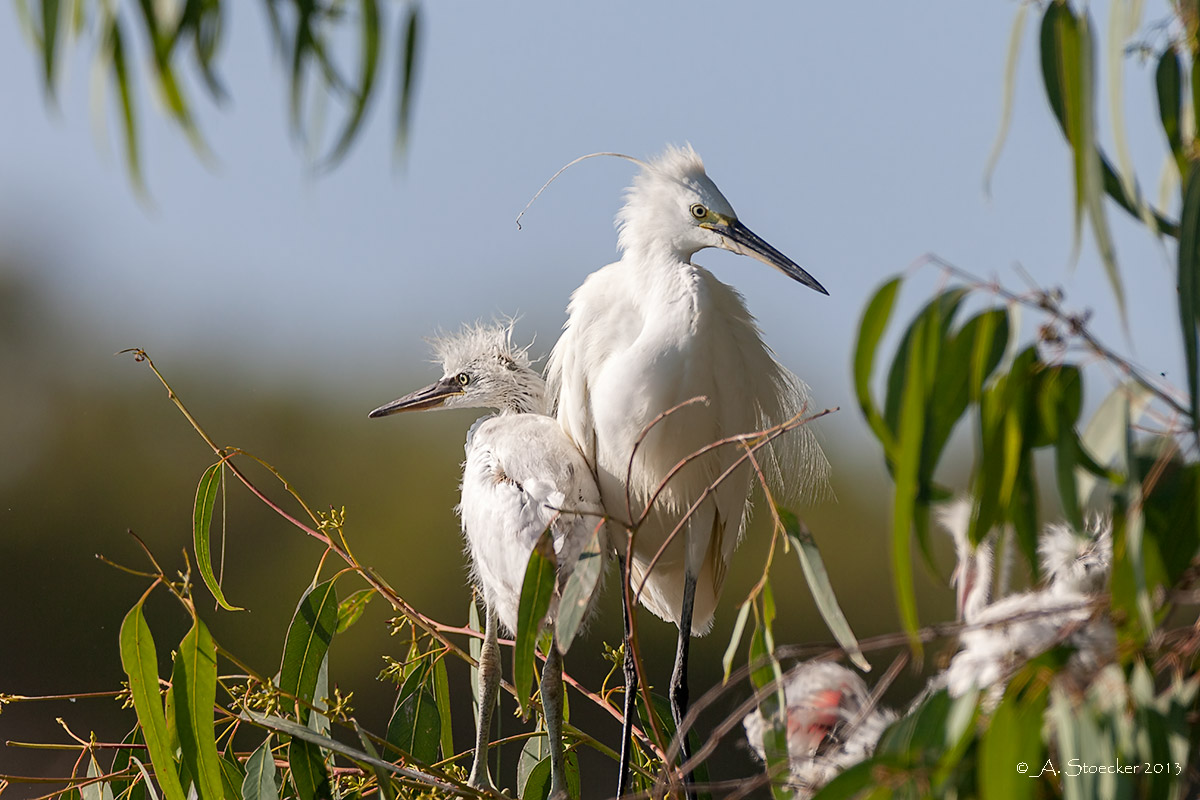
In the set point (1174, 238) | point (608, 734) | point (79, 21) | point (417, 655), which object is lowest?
point (608, 734)

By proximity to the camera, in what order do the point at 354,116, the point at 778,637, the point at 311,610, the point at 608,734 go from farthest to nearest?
the point at 778,637 < the point at 608,734 < the point at 311,610 < the point at 354,116

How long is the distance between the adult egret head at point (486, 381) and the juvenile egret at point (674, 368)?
0.05 meters

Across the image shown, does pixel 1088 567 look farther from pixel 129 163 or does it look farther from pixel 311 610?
pixel 129 163

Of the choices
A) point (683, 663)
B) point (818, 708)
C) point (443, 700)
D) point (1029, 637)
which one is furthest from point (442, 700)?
point (1029, 637)

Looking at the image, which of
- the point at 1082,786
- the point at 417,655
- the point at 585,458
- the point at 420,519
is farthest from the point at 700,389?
the point at 420,519

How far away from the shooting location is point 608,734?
14.6 feet

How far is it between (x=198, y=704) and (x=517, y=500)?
418 millimetres

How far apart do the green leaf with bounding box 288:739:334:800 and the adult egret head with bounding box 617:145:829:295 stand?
29.6 inches

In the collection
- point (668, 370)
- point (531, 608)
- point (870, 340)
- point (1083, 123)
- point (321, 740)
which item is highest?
point (1083, 123)

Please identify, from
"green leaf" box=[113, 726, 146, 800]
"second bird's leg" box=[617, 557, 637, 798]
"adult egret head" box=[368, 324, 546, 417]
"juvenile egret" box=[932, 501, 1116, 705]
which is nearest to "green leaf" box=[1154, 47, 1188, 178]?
"juvenile egret" box=[932, 501, 1116, 705]

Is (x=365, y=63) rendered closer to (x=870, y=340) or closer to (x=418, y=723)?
(x=870, y=340)

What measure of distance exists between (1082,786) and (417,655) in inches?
38.0

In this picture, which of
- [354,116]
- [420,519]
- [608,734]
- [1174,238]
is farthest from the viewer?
[420,519]

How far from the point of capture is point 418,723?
142 cm
